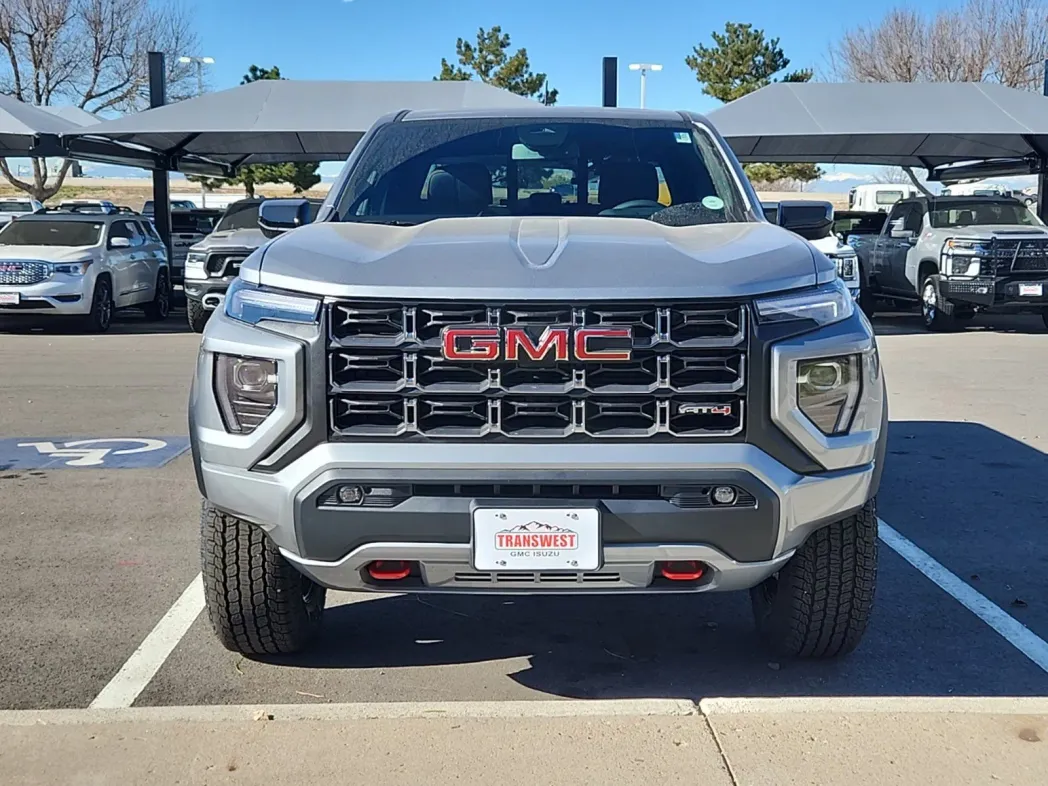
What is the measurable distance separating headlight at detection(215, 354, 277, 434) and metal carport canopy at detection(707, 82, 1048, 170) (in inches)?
642

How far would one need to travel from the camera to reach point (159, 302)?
17578mm

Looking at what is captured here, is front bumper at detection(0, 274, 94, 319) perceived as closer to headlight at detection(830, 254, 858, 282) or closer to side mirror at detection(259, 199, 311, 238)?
headlight at detection(830, 254, 858, 282)

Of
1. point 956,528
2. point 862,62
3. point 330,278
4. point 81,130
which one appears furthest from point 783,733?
point 862,62

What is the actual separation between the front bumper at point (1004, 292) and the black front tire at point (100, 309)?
11468mm

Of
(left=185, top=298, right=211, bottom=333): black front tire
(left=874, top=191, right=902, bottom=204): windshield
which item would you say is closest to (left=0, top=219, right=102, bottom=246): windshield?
(left=185, top=298, right=211, bottom=333): black front tire

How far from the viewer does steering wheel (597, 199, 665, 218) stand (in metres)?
4.46

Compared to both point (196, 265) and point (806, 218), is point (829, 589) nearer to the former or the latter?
point (806, 218)

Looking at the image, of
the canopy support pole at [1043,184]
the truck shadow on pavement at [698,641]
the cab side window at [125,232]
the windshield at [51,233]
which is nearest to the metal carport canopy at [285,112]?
the cab side window at [125,232]

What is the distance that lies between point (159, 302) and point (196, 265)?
3.63 m

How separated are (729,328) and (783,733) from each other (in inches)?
47.1

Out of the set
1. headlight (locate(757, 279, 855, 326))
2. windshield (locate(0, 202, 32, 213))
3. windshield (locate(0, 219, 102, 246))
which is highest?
windshield (locate(0, 202, 32, 213))

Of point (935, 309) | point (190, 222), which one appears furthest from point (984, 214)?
point (190, 222)

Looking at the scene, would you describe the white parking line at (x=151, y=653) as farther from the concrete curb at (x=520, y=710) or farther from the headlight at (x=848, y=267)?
the headlight at (x=848, y=267)

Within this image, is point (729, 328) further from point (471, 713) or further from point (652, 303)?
point (471, 713)
